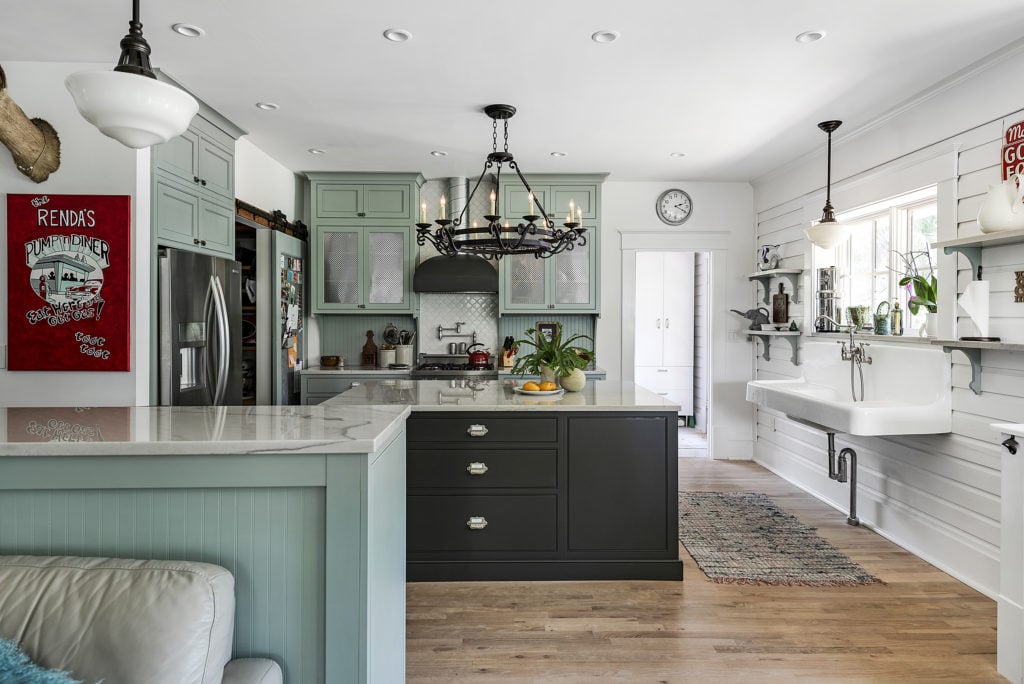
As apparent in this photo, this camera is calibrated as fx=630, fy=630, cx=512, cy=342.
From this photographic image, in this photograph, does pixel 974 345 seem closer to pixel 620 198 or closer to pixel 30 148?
pixel 620 198

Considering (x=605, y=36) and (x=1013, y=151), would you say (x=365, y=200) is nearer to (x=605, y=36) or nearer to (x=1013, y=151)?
Result: (x=605, y=36)

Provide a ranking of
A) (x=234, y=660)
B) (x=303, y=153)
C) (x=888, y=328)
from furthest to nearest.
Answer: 1. (x=303, y=153)
2. (x=888, y=328)
3. (x=234, y=660)

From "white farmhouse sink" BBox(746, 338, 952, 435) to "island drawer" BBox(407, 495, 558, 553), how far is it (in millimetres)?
1656

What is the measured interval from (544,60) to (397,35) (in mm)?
738

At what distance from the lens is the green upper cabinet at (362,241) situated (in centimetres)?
554

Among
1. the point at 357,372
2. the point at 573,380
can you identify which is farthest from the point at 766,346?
the point at 357,372

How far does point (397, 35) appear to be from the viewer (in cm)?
288

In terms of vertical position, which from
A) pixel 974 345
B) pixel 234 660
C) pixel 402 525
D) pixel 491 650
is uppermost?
pixel 974 345

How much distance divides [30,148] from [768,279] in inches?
204

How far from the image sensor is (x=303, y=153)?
489 centimetres

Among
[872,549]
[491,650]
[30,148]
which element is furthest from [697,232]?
[30,148]

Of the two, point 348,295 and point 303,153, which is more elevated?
point 303,153

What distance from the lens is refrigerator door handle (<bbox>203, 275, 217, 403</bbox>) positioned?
3.66 meters

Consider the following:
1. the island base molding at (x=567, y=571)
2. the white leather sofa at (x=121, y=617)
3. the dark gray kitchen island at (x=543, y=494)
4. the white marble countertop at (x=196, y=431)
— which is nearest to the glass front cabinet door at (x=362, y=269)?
the dark gray kitchen island at (x=543, y=494)
